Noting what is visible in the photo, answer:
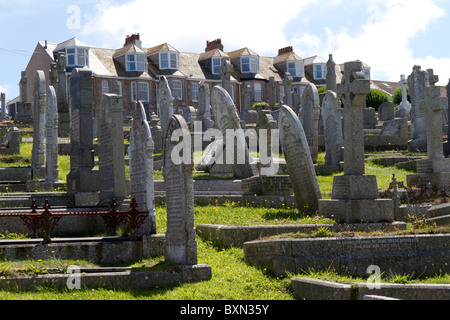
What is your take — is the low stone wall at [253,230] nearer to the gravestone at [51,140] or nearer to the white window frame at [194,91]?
the gravestone at [51,140]

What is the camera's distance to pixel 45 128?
18078mm

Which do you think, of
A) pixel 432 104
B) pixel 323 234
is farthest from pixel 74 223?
pixel 432 104

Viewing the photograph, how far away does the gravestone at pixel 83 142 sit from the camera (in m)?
14.0

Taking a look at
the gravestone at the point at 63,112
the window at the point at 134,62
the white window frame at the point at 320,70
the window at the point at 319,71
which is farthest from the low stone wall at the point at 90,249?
the window at the point at 319,71

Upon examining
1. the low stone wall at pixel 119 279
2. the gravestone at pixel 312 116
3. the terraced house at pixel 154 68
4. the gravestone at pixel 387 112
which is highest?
the terraced house at pixel 154 68

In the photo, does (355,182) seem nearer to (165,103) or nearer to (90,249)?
(90,249)

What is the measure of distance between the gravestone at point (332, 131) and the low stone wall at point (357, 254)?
1148 centimetres

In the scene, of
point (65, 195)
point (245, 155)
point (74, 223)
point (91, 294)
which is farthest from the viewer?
point (245, 155)

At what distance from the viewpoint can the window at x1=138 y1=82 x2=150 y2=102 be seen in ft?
168

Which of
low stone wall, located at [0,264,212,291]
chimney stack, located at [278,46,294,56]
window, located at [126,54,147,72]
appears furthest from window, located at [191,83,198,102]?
low stone wall, located at [0,264,212,291]

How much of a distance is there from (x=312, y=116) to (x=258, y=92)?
1414 inches

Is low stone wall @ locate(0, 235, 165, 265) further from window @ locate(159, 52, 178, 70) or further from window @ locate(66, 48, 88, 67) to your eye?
window @ locate(159, 52, 178, 70)
